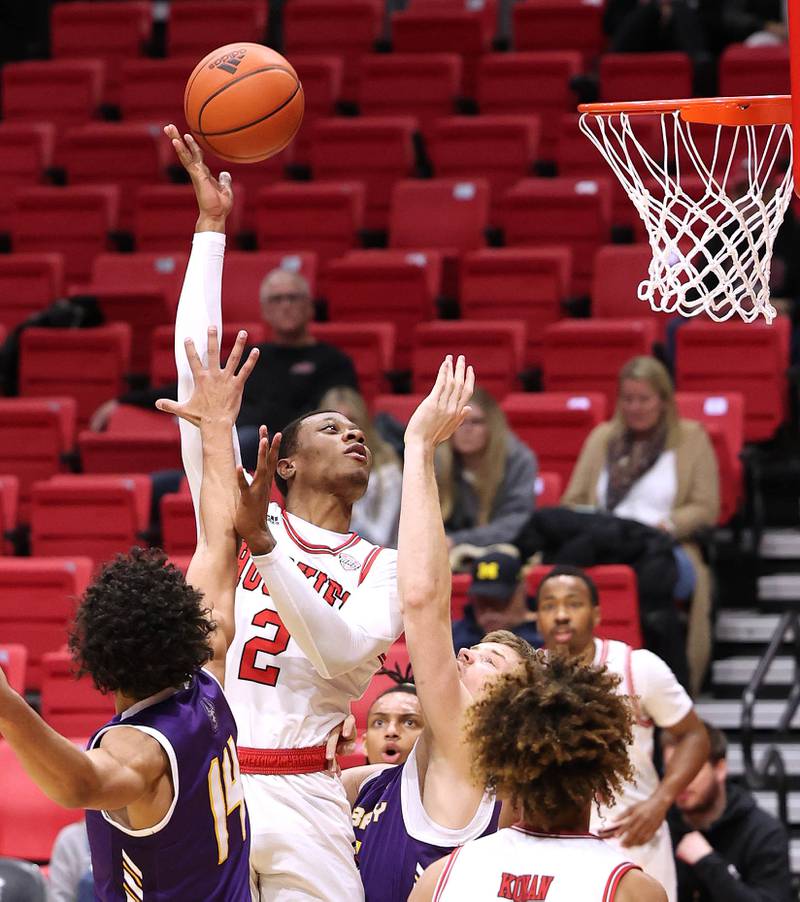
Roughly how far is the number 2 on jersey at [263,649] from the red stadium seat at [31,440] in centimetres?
480

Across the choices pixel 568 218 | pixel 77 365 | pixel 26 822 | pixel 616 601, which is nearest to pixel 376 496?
pixel 616 601

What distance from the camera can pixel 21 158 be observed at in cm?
1109

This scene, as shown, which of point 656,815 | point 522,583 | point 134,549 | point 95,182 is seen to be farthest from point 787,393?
point 134,549

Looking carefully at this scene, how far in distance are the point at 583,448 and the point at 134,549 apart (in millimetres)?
4525

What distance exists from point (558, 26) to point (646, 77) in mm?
1231

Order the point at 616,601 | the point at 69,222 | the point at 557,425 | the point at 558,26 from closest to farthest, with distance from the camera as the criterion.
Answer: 1. the point at 616,601
2. the point at 557,425
3. the point at 69,222
4. the point at 558,26

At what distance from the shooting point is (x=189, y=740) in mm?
3221

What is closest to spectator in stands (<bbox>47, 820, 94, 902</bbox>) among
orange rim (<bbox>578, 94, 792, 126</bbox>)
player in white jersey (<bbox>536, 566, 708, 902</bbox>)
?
player in white jersey (<bbox>536, 566, 708, 902</bbox>)

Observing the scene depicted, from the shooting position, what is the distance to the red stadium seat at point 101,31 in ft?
40.3

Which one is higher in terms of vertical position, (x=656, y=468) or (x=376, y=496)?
(x=656, y=468)

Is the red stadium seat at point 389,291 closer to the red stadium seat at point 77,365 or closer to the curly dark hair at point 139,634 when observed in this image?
the red stadium seat at point 77,365

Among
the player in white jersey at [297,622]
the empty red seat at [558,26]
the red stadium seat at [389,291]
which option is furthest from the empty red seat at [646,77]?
the player in white jersey at [297,622]

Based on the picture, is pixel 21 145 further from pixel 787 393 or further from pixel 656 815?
pixel 656 815

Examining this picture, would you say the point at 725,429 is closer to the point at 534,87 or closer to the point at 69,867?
the point at 534,87
